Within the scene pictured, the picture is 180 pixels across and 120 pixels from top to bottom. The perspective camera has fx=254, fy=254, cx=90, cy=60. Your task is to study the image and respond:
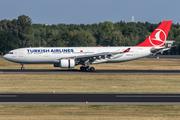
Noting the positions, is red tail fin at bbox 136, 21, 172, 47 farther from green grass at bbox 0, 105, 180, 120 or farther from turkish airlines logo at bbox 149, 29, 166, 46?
green grass at bbox 0, 105, 180, 120

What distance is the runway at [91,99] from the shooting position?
63.1ft

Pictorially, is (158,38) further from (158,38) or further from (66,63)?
(66,63)

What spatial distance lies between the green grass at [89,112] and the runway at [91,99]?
124 centimetres

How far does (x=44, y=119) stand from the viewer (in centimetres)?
1522

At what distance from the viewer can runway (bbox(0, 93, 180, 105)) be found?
63.1 feet

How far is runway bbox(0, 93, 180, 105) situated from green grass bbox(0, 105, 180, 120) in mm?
1238

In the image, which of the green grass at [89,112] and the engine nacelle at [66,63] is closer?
the green grass at [89,112]

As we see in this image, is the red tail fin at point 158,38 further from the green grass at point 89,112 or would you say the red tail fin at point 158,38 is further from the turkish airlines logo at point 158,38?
the green grass at point 89,112

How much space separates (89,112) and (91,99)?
4040mm

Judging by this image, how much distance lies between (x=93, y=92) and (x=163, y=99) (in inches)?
263

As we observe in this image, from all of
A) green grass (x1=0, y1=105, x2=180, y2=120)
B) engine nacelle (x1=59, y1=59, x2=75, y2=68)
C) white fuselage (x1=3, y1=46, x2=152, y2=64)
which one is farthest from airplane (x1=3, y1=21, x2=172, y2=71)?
green grass (x1=0, y1=105, x2=180, y2=120)

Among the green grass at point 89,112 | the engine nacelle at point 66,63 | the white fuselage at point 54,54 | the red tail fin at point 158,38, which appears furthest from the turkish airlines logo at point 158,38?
the green grass at point 89,112

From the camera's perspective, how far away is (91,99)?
20.6 metres

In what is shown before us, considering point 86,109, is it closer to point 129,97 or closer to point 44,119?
point 44,119
